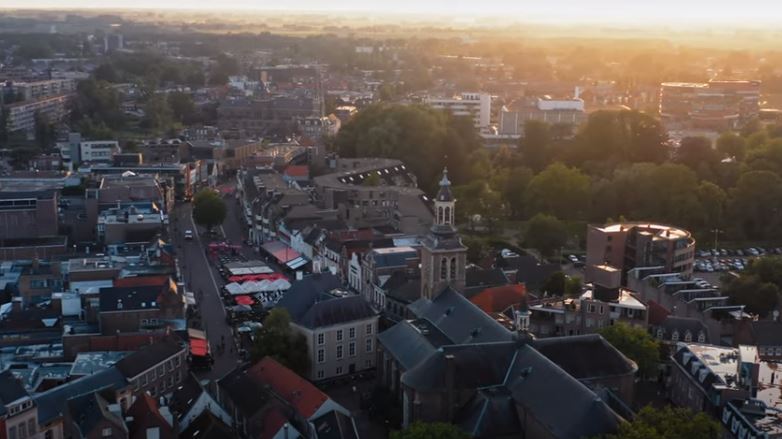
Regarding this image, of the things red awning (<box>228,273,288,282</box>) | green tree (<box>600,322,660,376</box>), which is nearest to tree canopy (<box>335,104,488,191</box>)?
red awning (<box>228,273,288,282</box>)

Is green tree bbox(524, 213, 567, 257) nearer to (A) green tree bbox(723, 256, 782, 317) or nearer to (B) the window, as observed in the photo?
(A) green tree bbox(723, 256, 782, 317)

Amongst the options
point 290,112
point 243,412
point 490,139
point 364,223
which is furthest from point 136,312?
point 290,112

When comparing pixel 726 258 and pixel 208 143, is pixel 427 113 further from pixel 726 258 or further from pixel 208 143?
pixel 726 258

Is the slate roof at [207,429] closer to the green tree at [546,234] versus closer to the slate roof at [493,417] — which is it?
the slate roof at [493,417]

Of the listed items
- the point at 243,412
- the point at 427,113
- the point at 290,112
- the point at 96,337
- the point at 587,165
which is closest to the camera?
the point at 243,412

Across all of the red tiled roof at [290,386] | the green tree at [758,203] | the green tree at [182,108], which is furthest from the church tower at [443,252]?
the green tree at [182,108]

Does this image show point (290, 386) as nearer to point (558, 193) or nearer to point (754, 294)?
point (754, 294)
